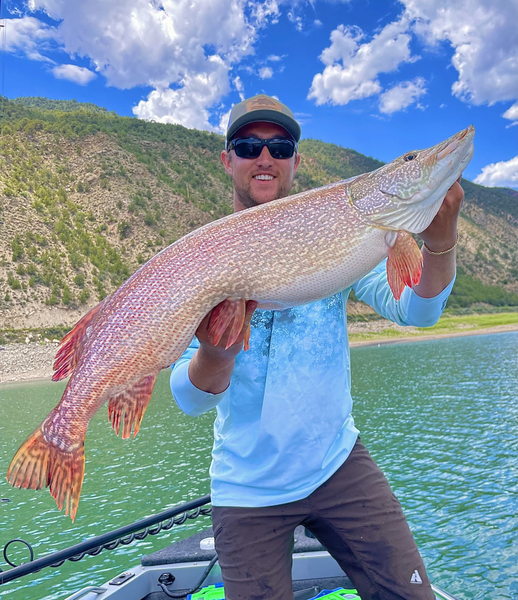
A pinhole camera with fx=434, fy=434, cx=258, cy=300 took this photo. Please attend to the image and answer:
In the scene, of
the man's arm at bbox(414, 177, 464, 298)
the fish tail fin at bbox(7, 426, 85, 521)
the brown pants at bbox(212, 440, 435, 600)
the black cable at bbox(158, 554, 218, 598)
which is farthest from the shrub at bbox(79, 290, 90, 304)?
the man's arm at bbox(414, 177, 464, 298)

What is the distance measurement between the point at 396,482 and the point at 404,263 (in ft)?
35.7

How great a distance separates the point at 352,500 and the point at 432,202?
170 centimetres

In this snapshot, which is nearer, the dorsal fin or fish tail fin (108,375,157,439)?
fish tail fin (108,375,157,439)

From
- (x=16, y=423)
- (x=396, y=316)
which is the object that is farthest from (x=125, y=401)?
(x=16, y=423)

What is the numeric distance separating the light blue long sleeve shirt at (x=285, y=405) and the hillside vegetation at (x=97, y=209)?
188 ft

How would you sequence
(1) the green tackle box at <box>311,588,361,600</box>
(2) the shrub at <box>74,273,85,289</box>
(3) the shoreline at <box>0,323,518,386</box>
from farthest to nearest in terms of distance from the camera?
(2) the shrub at <box>74,273,85,289</box>
(3) the shoreline at <box>0,323,518,386</box>
(1) the green tackle box at <box>311,588,361,600</box>

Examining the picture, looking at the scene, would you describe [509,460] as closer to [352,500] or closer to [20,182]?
[352,500]

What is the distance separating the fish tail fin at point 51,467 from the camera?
2.14m

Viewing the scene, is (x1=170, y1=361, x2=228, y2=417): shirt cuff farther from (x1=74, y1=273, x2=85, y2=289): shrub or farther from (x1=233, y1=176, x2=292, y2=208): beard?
(x1=74, y1=273, x2=85, y2=289): shrub

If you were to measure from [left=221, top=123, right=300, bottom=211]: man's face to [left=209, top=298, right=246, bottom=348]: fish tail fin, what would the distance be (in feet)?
3.31

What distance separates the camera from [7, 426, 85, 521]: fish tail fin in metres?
2.14

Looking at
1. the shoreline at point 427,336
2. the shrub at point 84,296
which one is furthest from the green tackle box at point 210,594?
the shrub at point 84,296

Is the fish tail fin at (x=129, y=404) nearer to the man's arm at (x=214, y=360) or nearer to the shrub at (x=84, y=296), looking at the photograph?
the man's arm at (x=214, y=360)

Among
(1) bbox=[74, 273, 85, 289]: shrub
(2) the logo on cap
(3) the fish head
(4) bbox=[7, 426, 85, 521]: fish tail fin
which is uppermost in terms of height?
(1) bbox=[74, 273, 85, 289]: shrub
